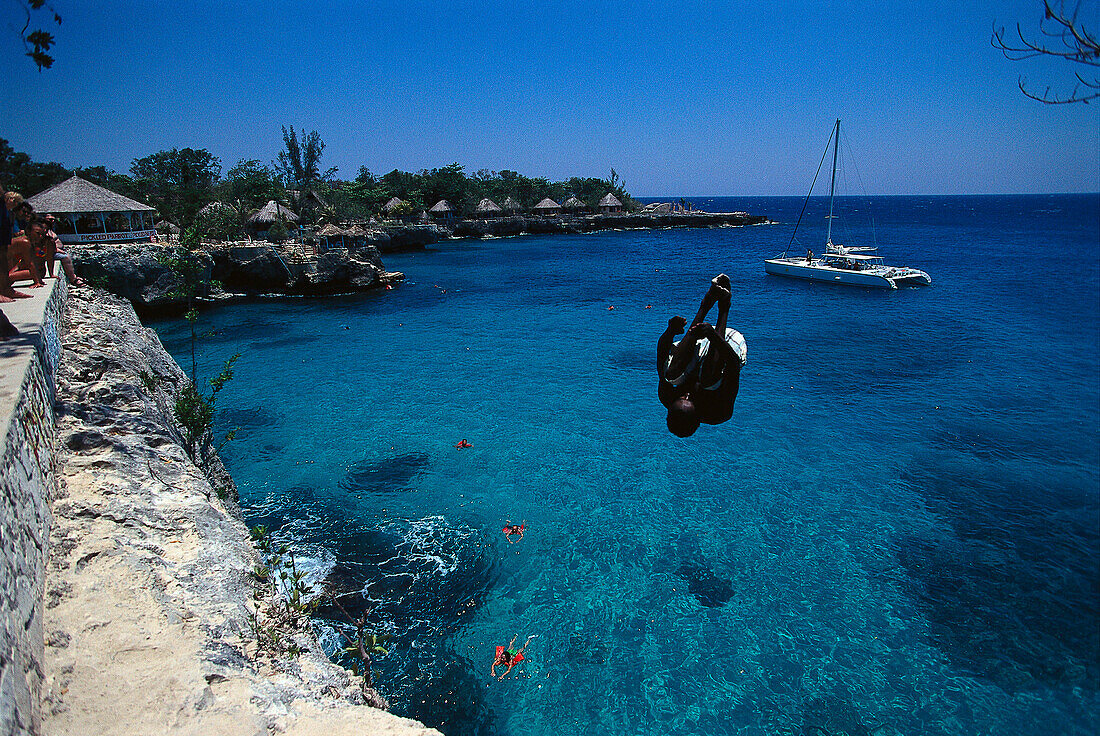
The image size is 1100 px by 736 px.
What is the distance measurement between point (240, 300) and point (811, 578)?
3265cm

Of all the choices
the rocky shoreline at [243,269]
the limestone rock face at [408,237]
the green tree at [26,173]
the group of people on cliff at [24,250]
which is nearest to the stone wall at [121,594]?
the group of people on cliff at [24,250]

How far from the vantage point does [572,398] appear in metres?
17.9

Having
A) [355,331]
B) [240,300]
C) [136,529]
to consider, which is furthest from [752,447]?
[240,300]

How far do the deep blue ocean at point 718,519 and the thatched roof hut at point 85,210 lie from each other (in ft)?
26.9

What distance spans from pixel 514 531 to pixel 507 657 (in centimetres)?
306

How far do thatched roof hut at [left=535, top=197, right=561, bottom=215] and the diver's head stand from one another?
7392 cm

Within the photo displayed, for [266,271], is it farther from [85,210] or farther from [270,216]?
[270,216]

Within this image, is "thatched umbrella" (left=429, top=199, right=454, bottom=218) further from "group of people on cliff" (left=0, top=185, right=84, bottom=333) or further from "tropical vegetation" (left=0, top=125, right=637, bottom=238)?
"group of people on cliff" (left=0, top=185, right=84, bottom=333)

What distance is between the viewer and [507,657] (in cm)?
809

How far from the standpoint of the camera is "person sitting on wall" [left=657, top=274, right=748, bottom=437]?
420 cm

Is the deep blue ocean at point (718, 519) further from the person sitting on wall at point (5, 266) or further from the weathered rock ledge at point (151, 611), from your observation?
the person sitting on wall at point (5, 266)

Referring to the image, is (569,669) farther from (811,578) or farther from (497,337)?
(497,337)

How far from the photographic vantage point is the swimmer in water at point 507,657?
788 centimetres

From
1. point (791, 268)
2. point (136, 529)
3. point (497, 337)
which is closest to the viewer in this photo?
point (136, 529)
